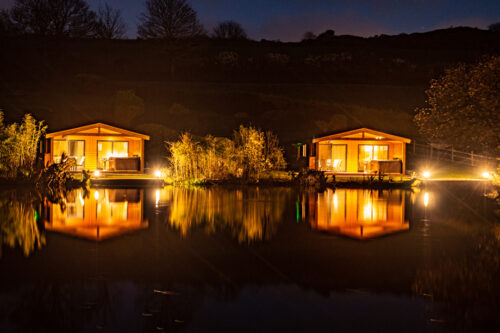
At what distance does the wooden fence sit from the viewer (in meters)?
28.7

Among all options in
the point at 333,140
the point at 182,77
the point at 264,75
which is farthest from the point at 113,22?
the point at 333,140

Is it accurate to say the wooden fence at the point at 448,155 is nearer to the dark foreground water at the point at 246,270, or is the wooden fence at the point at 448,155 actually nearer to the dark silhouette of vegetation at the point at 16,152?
the dark foreground water at the point at 246,270

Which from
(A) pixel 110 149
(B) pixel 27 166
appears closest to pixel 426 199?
(B) pixel 27 166

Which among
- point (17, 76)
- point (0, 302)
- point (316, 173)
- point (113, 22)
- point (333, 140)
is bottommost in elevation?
point (0, 302)

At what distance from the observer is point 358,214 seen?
11586mm

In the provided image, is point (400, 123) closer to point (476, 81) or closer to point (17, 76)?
point (476, 81)

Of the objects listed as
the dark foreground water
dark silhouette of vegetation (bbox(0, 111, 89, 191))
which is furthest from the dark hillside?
the dark foreground water

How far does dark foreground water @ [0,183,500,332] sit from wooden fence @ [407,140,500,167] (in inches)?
727

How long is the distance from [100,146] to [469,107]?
1869 centimetres

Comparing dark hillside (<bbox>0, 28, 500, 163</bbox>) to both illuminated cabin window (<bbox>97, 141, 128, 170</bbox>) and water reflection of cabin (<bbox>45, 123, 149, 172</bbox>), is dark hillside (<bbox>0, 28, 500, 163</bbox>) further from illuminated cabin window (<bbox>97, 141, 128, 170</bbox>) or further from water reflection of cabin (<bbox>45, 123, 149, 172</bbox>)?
water reflection of cabin (<bbox>45, 123, 149, 172</bbox>)

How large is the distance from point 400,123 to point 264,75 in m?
17.2

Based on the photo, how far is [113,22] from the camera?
186 feet

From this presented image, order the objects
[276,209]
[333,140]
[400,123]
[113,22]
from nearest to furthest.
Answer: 1. [276,209]
2. [333,140]
3. [400,123]
4. [113,22]

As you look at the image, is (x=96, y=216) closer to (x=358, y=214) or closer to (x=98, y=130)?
(x=358, y=214)
